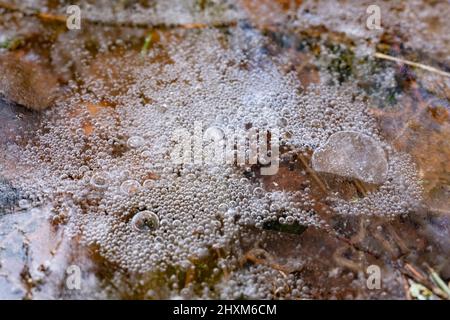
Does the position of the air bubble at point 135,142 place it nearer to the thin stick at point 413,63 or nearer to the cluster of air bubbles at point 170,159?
the cluster of air bubbles at point 170,159

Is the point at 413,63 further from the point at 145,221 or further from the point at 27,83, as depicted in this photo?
the point at 27,83

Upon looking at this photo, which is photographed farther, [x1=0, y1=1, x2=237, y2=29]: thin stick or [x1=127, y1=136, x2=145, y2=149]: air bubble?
[x1=0, y1=1, x2=237, y2=29]: thin stick

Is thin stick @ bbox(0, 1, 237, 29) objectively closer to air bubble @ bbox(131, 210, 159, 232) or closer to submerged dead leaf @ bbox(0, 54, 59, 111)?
submerged dead leaf @ bbox(0, 54, 59, 111)

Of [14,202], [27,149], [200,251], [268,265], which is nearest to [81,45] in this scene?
[27,149]

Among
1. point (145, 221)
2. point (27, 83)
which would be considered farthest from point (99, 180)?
point (27, 83)

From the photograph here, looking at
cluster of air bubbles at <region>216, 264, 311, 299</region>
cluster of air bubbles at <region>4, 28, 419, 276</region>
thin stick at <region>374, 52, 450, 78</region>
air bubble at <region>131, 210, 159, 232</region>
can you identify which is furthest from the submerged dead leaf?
thin stick at <region>374, 52, 450, 78</region>

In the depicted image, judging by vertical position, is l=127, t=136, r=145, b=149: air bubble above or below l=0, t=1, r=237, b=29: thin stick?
below

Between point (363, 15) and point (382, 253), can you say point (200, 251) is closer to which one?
point (382, 253)

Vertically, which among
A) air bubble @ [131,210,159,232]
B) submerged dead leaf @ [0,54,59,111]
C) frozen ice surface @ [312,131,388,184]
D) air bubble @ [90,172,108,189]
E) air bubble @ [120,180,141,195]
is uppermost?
submerged dead leaf @ [0,54,59,111]
